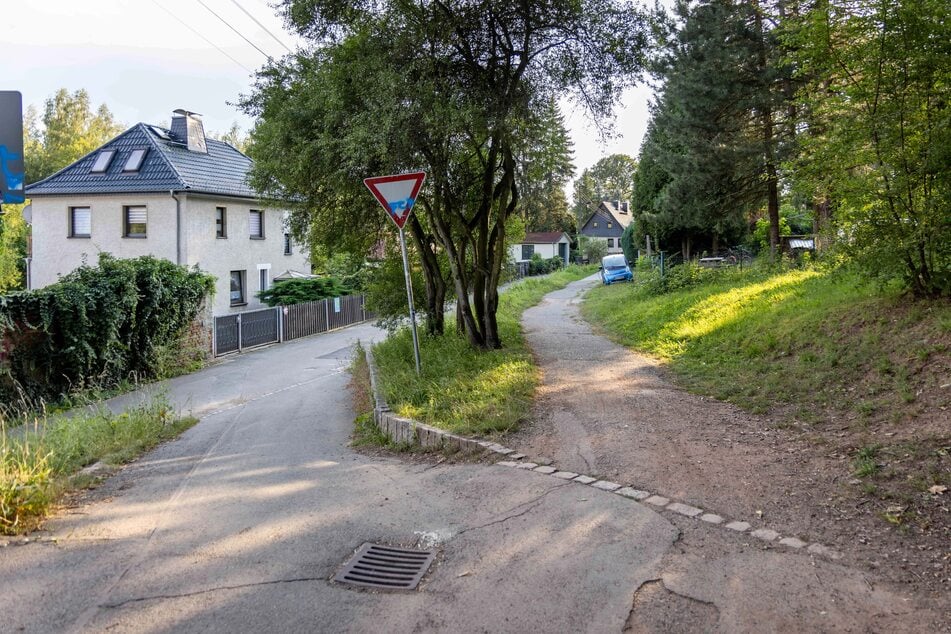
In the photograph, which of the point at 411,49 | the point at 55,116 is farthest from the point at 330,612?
the point at 55,116

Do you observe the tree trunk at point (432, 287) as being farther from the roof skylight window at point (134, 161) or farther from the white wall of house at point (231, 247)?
the roof skylight window at point (134, 161)

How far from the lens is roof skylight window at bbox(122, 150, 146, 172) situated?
29.2m

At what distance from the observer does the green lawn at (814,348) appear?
22.6 feet

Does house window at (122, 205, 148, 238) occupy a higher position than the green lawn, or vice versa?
house window at (122, 205, 148, 238)

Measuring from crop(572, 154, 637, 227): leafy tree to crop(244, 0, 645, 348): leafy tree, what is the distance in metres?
91.7

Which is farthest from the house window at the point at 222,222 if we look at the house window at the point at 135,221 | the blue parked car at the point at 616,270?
the blue parked car at the point at 616,270

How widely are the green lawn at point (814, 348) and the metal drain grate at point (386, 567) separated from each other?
175 inches

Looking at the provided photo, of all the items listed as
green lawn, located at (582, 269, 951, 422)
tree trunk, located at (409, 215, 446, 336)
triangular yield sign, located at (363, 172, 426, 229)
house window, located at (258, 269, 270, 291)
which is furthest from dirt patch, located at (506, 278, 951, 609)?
house window, located at (258, 269, 270, 291)

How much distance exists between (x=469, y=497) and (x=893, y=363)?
15.7 ft

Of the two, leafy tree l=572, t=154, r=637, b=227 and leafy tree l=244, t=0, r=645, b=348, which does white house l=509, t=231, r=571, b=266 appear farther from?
leafy tree l=244, t=0, r=645, b=348

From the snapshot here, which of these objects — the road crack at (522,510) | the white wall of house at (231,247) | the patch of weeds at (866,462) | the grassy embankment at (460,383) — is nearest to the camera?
the road crack at (522,510)

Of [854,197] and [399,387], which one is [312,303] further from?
[854,197]

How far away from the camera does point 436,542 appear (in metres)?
4.65

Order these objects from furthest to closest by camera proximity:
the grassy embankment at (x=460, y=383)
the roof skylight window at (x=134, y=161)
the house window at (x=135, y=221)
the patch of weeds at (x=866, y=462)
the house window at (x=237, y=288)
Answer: the house window at (x=237, y=288), the roof skylight window at (x=134, y=161), the house window at (x=135, y=221), the grassy embankment at (x=460, y=383), the patch of weeds at (x=866, y=462)
